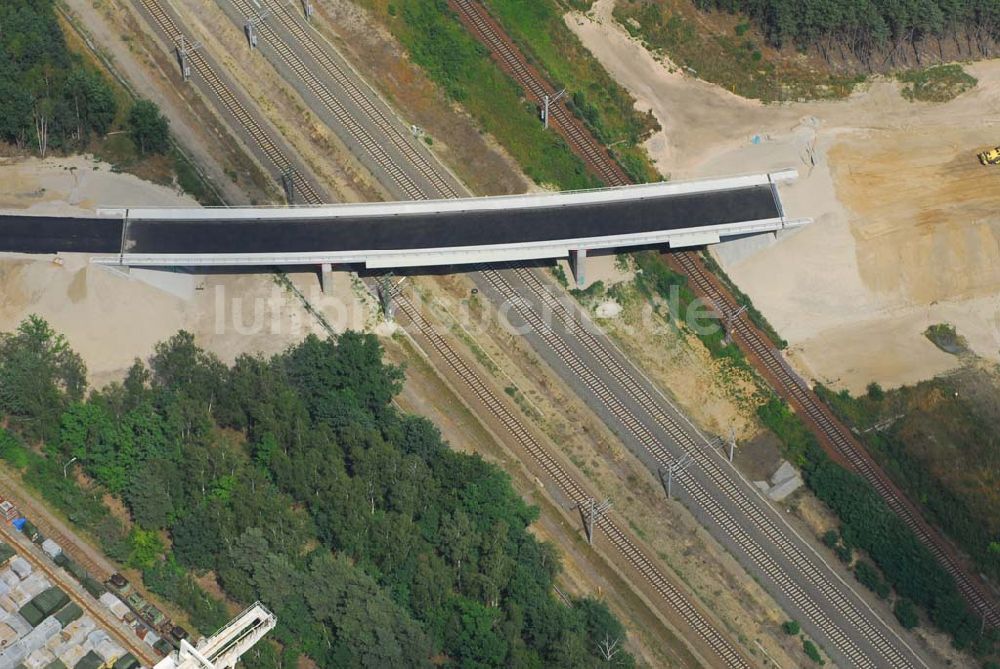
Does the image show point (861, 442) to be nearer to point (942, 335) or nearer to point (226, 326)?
point (942, 335)

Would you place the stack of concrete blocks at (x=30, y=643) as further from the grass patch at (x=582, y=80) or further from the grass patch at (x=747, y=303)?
the grass patch at (x=582, y=80)

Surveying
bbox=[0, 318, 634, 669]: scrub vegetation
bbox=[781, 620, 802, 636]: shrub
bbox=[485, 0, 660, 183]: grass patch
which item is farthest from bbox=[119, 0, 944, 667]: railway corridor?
bbox=[0, 318, 634, 669]: scrub vegetation

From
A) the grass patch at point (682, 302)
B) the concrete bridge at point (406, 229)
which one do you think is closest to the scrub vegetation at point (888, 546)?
the grass patch at point (682, 302)

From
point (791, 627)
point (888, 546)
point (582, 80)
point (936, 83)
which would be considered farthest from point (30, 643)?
point (936, 83)

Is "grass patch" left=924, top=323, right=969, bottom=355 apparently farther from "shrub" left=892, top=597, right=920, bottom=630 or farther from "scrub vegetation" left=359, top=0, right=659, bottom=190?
"scrub vegetation" left=359, top=0, right=659, bottom=190

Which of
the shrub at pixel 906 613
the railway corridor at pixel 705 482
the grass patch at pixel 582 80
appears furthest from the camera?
the grass patch at pixel 582 80

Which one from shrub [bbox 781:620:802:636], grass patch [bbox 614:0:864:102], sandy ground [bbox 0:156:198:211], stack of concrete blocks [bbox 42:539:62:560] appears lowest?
stack of concrete blocks [bbox 42:539:62:560]
